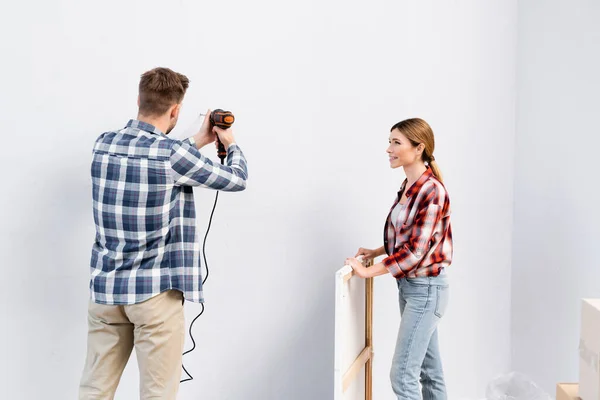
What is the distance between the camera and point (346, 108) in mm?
2307

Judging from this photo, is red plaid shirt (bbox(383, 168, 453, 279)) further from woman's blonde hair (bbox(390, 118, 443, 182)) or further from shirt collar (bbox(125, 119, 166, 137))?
shirt collar (bbox(125, 119, 166, 137))

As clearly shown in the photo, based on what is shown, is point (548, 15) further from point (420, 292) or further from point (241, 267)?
point (241, 267)

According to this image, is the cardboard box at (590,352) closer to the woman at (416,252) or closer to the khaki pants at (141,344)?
the woman at (416,252)

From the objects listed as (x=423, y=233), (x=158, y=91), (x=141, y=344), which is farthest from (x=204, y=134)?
(x=423, y=233)

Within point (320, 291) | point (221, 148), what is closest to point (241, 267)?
point (320, 291)

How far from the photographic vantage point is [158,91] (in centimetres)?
158

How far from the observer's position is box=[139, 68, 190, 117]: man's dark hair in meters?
Result: 1.58

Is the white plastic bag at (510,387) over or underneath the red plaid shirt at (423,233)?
underneath

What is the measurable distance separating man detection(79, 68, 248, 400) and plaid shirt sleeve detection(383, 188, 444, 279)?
56 centimetres

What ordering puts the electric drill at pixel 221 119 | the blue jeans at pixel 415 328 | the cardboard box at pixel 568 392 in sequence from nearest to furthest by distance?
the cardboard box at pixel 568 392 → the electric drill at pixel 221 119 → the blue jeans at pixel 415 328

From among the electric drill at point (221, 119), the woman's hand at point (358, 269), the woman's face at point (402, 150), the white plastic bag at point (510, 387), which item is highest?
the electric drill at point (221, 119)

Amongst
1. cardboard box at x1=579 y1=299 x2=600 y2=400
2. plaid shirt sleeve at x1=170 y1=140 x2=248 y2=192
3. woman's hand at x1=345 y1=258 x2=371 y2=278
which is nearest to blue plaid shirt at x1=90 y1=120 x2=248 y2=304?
plaid shirt sleeve at x1=170 y1=140 x2=248 y2=192

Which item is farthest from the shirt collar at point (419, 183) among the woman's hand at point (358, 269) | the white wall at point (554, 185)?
the white wall at point (554, 185)

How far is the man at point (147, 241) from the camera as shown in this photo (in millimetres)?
1530
